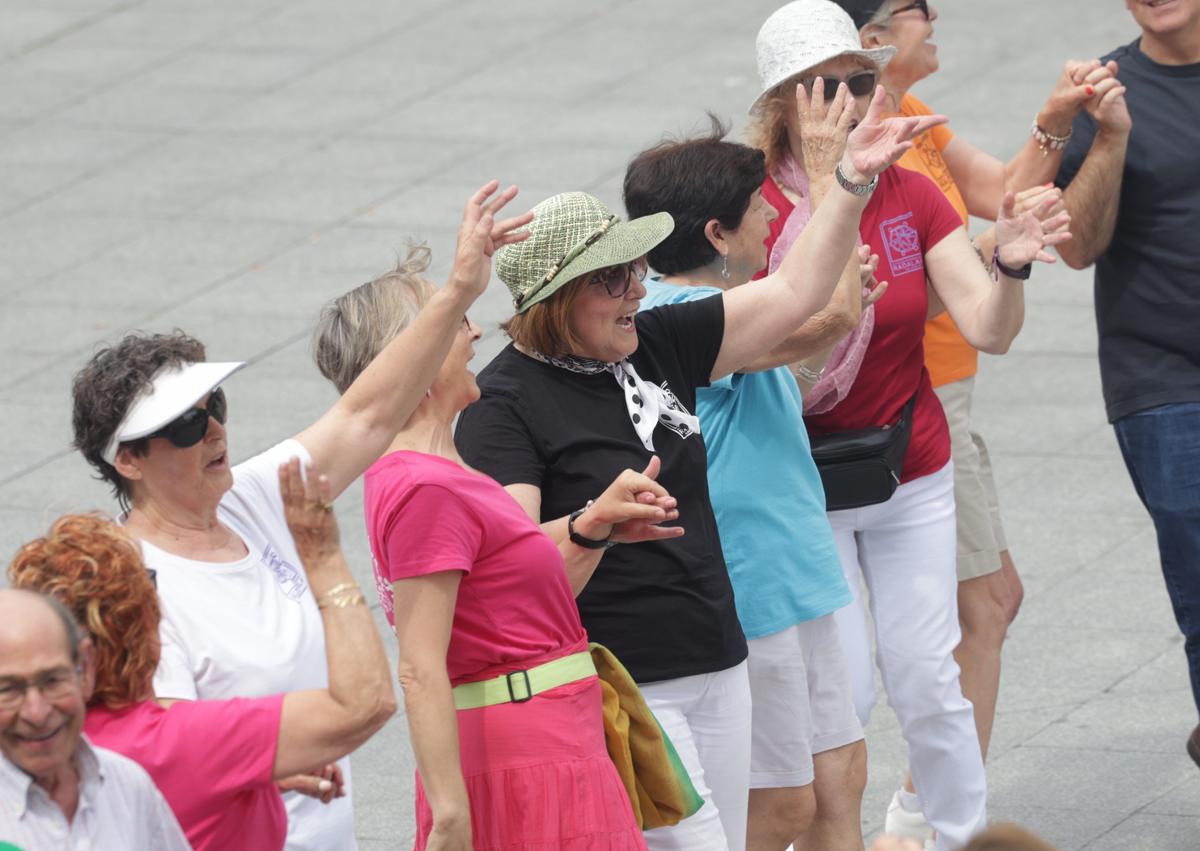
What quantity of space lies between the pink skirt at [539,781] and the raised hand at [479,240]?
815 mm

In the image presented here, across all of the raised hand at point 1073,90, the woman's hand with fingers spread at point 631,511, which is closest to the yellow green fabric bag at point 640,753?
the woman's hand with fingers spread at point 631,511

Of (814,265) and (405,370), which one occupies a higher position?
(405,370)

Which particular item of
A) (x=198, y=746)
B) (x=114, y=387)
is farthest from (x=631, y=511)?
(x=198, y=746)

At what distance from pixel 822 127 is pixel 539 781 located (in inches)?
69.3

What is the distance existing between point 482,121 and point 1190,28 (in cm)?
731

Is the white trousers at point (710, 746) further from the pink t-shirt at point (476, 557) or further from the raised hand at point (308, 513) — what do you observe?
the raised hand at point (308, 513)

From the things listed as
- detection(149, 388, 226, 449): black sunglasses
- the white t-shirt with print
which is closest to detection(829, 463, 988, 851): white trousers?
the white t-shirt with print

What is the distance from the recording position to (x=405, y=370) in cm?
398

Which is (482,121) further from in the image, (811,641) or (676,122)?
(811,641)

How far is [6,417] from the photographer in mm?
9016

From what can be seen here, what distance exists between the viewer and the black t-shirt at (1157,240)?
5.36 metres

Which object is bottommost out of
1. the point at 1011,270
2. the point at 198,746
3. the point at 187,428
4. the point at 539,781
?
the point at 539,781

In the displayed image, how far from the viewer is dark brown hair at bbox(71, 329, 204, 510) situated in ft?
12.2

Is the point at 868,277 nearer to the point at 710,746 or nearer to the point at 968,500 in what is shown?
the point at 968,500
